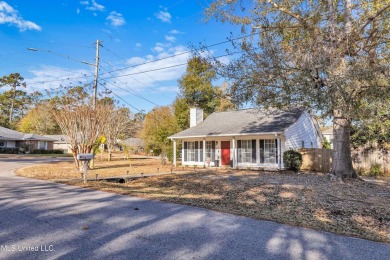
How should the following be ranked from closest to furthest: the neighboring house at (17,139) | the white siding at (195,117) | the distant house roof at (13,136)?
the white siding at (195,117)
the distant house roof at (13,136)
the neighboring house at (17,139)

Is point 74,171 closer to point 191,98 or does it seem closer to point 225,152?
point 225,152

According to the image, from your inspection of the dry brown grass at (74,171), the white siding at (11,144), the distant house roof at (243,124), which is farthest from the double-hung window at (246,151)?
the white siding at (11,144)

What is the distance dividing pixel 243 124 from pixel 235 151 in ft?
7.50

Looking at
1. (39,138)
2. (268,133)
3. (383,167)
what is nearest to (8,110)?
(39,138)

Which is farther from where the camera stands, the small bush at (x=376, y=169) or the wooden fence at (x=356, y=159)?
the wooden fence at (x=356, y=159)

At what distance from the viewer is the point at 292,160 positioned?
55.2ft

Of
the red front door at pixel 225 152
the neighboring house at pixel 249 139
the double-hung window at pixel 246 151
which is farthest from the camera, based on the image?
the red front door at pixel 225 152

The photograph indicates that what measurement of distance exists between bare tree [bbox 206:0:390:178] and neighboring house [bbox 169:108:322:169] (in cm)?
612

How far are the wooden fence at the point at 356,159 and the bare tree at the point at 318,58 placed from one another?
319 inches

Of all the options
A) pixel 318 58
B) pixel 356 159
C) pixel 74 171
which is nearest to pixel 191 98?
pixel 74 171

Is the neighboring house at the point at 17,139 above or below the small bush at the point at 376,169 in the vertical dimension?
above

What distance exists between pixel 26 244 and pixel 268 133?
1523 centimetres

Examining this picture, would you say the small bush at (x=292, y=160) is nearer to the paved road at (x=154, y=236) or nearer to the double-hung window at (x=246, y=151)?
the double-hung window at (x=246, y=151)

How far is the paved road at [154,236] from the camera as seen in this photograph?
3.68 meters
